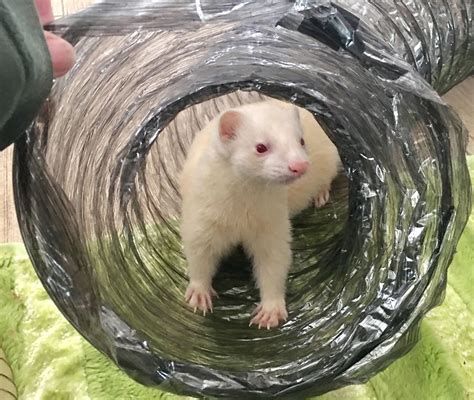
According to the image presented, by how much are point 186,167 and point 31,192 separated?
357 mm

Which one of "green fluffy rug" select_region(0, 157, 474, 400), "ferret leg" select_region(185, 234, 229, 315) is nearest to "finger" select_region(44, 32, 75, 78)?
"ferret leg" select_region(185, 234, 229, 315)

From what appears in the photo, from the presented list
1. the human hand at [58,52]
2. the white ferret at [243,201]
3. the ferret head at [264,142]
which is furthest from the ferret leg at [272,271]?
the human hand at [58,52]

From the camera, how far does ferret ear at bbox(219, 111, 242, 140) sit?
3.21ft

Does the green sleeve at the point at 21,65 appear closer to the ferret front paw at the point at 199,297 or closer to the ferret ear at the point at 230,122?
the ferret ear at the point at 230,122

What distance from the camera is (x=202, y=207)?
1.07 metres

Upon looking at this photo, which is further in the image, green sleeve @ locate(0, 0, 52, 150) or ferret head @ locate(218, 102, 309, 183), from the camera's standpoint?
ferret head @ locate(218, 102, 309, 183)

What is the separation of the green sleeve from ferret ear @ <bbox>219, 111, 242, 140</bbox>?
0.37 meters

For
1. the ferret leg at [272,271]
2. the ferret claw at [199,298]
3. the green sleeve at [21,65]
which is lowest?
the ferret claw at [199,298]

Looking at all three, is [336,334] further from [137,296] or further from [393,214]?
[137,296]

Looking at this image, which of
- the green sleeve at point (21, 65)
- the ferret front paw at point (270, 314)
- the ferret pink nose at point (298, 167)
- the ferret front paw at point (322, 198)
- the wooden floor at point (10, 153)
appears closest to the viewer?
the green sleeve at point (21, 65)

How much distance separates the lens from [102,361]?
117cm

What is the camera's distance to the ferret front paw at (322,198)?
1225 millimetres

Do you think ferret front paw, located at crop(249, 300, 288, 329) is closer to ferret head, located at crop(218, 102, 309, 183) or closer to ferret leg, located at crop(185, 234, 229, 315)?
ferret leg, located at crop(185, 234, 229, 315)

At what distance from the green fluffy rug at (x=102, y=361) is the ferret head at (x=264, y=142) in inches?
14.5
